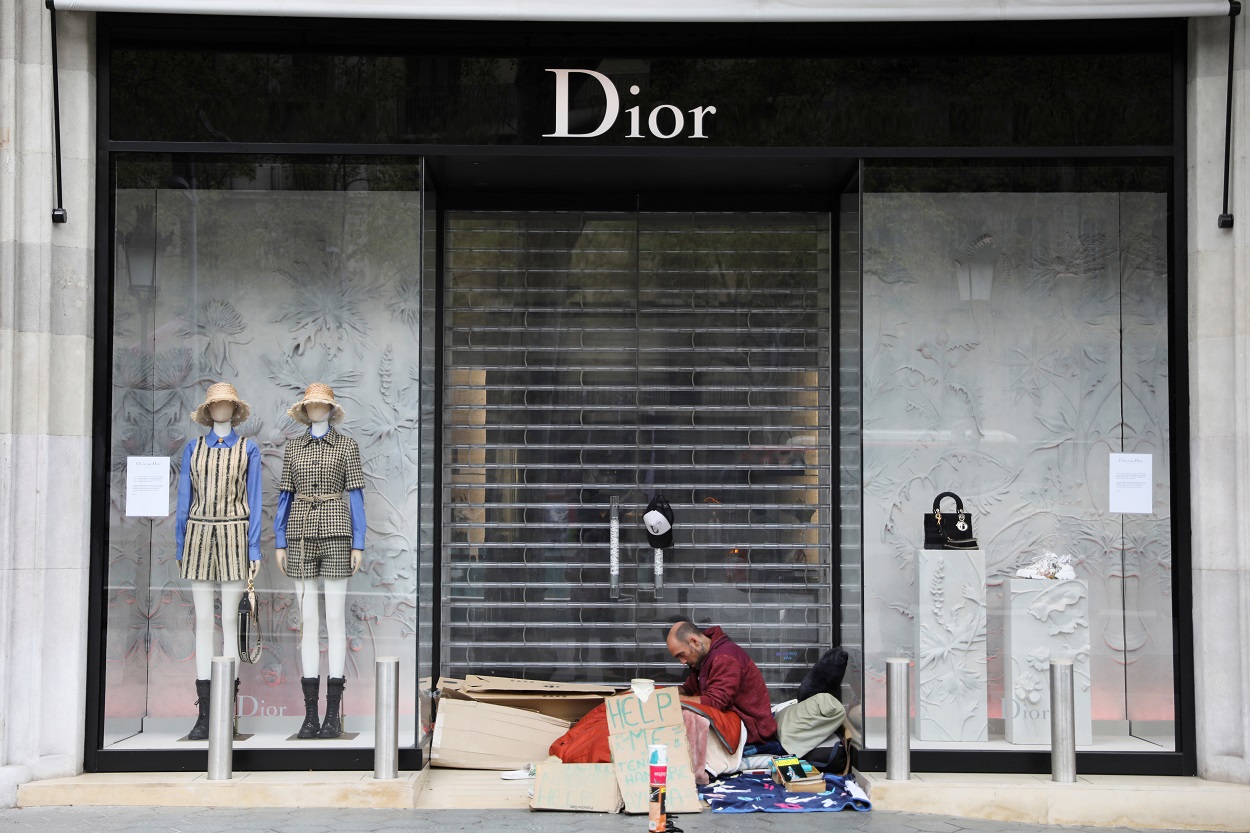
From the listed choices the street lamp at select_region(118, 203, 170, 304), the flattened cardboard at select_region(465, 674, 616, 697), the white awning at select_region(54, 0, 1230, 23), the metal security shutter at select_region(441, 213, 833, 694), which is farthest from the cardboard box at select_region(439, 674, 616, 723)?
the white awning at select_region(54, 0, 1230, 23)

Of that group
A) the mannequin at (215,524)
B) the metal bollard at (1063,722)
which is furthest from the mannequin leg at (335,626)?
the metal bollard at (1063,722)

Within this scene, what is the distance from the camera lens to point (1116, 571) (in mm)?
7660

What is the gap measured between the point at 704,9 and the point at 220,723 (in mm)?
5148

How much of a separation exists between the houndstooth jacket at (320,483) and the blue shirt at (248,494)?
0.19 meters

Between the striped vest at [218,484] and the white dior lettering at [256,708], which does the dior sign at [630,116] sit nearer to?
the striped vest at [218,484]

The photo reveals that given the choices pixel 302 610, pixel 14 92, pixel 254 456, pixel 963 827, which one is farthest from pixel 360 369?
pixel 963 827

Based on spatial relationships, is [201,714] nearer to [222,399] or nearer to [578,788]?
[222,399]

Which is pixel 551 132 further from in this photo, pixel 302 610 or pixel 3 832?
pixel 3 832

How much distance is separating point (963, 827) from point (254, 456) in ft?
15.7

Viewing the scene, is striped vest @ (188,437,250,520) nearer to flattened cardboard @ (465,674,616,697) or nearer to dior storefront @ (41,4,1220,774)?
dior storefront @ (41,4,1220,774)

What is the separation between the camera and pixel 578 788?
A: 688cm

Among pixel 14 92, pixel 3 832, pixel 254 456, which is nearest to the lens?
pixel 3 832

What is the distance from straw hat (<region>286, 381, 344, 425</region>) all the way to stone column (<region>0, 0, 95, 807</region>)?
48.9 inches

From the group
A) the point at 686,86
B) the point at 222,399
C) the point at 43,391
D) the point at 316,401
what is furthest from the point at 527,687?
the point at 686,86
